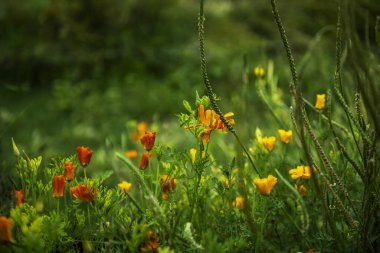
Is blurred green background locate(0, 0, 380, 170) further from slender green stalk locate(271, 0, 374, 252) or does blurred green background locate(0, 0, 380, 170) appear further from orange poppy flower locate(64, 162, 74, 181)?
slender green stalk locate(271, 0, 374, 252)

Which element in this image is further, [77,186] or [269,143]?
[269,143]

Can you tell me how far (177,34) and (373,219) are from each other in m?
3.92

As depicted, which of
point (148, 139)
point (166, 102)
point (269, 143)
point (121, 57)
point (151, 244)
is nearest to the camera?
point (151, 244)

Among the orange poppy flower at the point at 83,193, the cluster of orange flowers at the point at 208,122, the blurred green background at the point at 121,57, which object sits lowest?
the orange poppy flower at the point at 83,193

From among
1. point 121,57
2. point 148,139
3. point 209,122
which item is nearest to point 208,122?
point 209,122

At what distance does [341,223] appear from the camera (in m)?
1.12

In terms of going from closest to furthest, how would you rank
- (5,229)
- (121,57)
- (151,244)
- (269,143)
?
(5,229)
(151,244)
(269,143)
(121,57)

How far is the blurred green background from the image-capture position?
3.66 meters

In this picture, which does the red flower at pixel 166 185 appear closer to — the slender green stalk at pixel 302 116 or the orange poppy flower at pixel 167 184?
the orange poppy flower at pixel 167 184

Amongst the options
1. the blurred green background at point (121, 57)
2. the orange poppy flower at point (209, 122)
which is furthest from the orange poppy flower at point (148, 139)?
the blurred green background at point (121, 57)

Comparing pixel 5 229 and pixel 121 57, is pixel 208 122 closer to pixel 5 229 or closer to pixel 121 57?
pixel 5 229

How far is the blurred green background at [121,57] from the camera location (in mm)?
3662

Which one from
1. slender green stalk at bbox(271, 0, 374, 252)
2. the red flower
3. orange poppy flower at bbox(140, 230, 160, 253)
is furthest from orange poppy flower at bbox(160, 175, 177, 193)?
slender green stalk at bbox(271, 0, 374, 252)

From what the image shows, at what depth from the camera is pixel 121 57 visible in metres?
4.46
